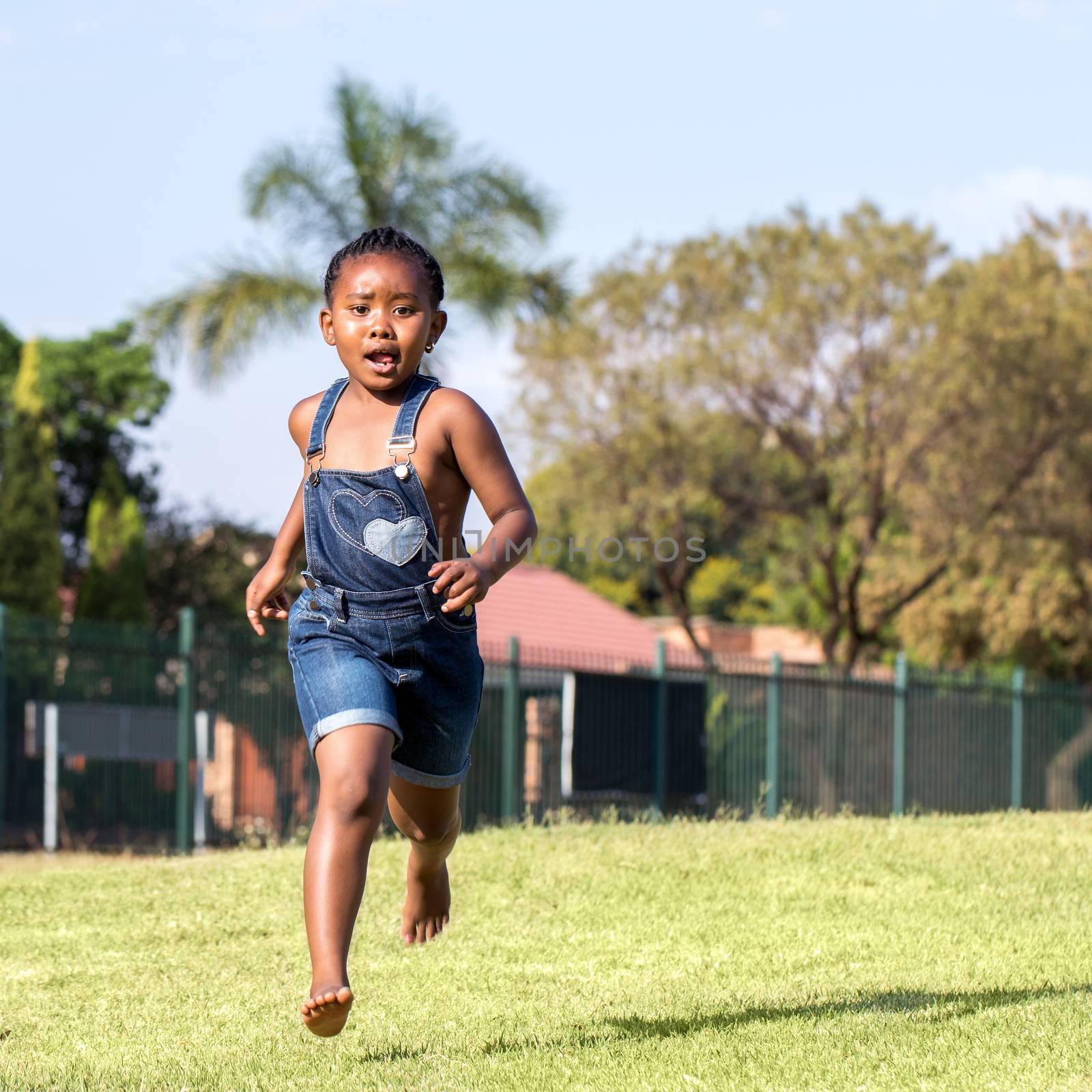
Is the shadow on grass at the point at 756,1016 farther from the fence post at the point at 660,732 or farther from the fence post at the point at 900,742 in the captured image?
the fence post at the point at 900,742

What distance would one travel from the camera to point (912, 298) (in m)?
22.8

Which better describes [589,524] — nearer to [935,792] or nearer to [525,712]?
[935,792]

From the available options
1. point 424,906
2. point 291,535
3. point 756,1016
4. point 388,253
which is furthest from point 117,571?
point 388,253

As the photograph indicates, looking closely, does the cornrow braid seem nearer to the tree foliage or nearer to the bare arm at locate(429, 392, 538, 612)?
the bare arm at locate(429, 392, 538, 612)

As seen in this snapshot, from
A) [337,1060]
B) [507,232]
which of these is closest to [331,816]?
[337,1060]

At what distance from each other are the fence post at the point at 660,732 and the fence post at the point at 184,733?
4.65 metres

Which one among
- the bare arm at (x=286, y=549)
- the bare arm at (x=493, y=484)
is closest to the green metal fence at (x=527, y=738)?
the bare arm at (x=286, y=549)

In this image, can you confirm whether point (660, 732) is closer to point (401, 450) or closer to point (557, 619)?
point (401, 450)

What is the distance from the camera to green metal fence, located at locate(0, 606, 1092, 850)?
12641 millimetres

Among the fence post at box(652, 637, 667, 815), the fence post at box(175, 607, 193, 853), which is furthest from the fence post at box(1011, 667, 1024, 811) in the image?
the fence post at box(175, 607, 193, 853)

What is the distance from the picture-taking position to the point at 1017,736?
19062 millimetres

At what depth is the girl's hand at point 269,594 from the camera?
413 cm

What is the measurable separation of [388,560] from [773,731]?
12.3m

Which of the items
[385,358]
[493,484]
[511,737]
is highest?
[385,358]
